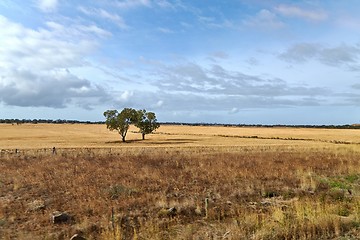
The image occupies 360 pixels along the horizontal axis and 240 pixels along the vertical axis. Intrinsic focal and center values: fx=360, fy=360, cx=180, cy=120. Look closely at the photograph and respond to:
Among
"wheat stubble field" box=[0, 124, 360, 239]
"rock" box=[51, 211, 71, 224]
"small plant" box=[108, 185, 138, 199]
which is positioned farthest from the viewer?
"small plant" box=[108, 185, 138, 199]

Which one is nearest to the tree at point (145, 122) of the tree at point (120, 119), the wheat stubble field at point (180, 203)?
the tree at point (120, 119)

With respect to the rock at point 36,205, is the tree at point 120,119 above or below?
above

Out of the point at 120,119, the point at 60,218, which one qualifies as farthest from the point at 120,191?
the point at 120,119

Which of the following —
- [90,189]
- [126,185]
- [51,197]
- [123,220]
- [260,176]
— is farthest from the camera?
[260,176]

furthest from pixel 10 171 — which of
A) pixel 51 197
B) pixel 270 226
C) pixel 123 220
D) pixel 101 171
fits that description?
pixel 270 226

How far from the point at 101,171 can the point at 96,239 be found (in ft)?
44.6

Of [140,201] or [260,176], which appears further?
[260,176]

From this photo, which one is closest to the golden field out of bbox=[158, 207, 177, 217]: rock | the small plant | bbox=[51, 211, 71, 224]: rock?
the small plant

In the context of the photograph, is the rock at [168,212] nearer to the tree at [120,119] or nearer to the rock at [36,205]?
the rock at [36,205]

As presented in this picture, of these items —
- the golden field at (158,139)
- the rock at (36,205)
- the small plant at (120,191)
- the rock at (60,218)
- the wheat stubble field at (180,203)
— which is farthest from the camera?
the golden field at (158,139)

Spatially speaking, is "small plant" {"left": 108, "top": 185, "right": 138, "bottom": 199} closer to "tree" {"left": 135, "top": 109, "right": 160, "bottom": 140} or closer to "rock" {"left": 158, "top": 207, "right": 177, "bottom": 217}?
"rock" {"left": 158, "top": 207, "right": 177, "bottom": 217}

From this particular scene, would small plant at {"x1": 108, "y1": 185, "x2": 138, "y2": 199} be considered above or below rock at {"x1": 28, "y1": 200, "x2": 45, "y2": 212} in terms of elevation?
above

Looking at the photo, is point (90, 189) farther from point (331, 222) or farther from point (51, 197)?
point (331, 222)

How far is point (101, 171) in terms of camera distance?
2303cm
